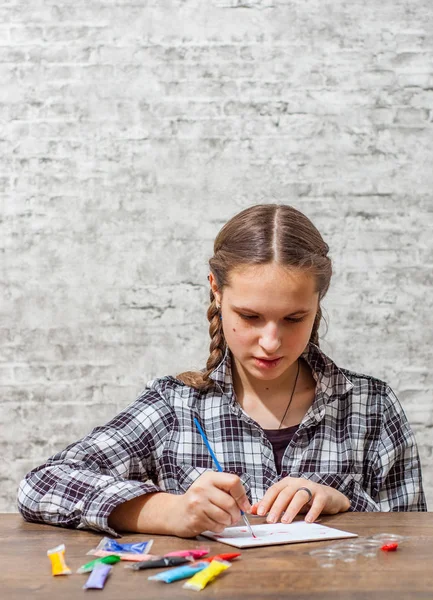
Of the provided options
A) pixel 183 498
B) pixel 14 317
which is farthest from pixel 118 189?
pixel 183 498

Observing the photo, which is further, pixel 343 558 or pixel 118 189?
pixel 118 189

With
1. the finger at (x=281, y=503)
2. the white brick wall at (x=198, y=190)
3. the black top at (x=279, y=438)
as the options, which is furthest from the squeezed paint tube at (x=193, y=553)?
the white brick wall at (x=198, y=190)

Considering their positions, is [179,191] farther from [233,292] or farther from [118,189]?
[233,292]

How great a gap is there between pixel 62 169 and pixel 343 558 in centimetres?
189

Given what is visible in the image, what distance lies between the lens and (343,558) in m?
0.98

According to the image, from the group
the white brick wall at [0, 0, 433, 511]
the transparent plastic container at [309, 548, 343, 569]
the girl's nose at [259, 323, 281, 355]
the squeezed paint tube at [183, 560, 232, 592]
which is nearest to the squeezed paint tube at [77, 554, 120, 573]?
the squeezed paint tube at [183, 560, 232, 592]

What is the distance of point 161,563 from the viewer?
3.12 feet

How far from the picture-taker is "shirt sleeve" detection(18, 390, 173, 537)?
1.21 metres

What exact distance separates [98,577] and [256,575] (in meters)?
0.18

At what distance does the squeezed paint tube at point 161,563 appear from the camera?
94 cm

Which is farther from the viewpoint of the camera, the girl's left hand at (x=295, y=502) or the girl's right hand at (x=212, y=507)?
the girl's left hand at (x=295, y=502)

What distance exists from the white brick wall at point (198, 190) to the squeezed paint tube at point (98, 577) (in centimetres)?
163

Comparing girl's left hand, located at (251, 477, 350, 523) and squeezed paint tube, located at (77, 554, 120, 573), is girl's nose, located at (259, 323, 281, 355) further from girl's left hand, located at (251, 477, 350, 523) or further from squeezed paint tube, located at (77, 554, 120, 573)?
squeezed paint tube, located at (77, 554, 120, 573)

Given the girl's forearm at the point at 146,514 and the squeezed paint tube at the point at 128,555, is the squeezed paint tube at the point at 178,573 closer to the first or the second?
the squeezed paint tube at the point at 128,555
